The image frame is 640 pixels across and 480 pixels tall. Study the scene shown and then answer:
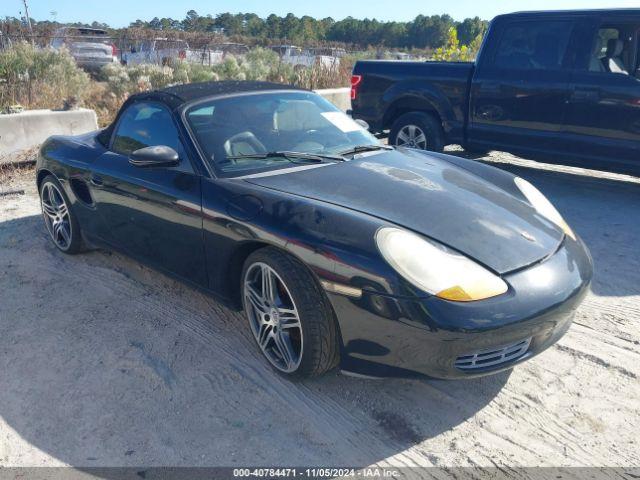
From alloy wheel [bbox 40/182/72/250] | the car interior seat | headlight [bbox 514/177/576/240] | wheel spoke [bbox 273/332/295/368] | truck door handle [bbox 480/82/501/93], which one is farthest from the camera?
truck door handle [bbox 480/82/501/93]

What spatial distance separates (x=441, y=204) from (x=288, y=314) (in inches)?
39.0

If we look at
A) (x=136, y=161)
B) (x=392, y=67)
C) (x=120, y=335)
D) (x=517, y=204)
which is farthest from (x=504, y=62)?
(x=120, y=335)

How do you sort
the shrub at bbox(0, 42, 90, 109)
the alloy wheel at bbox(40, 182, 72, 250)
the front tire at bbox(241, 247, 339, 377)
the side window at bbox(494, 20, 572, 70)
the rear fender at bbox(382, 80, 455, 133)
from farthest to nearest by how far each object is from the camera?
the shrub at bbox(0, 42, 90, 109), the rear fender at bbox(382, 80, 455, 133), the side window at bbox(494, 20, 572, 70), the alloy wheel at bbox(40, 182, 72, 250), the front tire at bbox(241, 247, 339, 377)

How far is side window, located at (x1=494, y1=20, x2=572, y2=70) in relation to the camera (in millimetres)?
5961

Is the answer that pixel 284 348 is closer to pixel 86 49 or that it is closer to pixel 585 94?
pixel 585 94

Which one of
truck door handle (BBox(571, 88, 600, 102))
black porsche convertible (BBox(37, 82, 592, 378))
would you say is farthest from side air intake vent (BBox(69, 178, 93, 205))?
truck door handle (BBox(571, 88, 600, 102))

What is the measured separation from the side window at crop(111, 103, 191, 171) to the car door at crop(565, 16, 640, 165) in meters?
4.45

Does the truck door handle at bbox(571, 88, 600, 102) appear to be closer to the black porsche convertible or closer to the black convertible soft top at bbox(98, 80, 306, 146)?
the black porsche convertible

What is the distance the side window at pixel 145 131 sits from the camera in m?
3.42

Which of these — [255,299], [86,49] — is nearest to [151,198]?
[255,299]

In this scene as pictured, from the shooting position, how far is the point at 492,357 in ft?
7.95

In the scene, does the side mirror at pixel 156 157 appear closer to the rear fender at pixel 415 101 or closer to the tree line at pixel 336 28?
the rear fender at pixel 415 101

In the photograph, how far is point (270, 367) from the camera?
3000mm

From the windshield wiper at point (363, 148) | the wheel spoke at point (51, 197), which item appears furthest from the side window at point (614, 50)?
the wheel spoke at point (51, 197)
